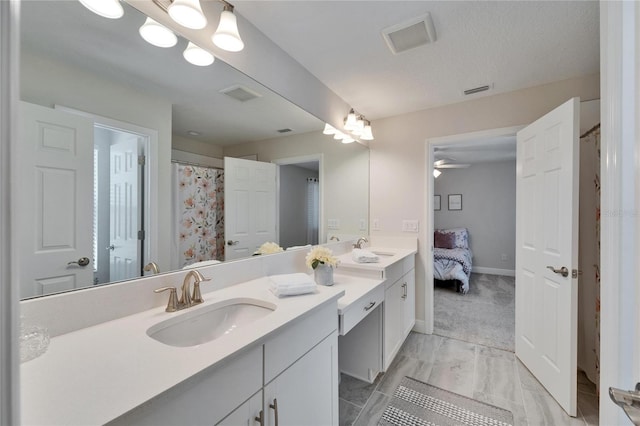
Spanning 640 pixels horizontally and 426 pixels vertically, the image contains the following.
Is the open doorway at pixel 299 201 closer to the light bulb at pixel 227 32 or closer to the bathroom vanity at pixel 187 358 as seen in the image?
the bathroom vanity at pixel 187 358

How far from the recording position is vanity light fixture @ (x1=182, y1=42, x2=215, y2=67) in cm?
122

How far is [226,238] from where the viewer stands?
4.83ft

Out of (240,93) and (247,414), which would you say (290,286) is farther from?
(240,93)

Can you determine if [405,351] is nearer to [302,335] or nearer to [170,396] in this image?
[302,335]

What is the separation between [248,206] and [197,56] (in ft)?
2.70

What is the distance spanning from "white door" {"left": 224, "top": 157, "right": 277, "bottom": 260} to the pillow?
160 inches

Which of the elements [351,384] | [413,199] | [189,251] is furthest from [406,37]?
[351,384]

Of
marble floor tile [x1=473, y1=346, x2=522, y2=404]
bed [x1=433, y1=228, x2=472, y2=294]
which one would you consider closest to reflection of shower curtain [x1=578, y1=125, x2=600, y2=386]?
marble floor tile [x1=473, y1=346, x2=522, y2=404]

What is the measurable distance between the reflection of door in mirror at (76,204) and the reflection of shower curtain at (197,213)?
0.19m

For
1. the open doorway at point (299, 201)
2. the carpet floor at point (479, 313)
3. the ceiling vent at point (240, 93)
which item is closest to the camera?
the ceiling vent at point (240, 93)

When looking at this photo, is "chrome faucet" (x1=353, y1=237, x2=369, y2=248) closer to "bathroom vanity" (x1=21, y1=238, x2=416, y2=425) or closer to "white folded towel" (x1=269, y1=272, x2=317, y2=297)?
"bathroom vanity" (x1=21, y1=238, x2=416, y2=425)

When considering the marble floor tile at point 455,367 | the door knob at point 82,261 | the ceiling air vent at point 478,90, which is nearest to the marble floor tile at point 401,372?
the marble floor tile at point 455,367

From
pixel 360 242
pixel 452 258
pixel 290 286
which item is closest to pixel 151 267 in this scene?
pixel 290 286

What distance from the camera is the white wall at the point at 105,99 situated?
804 millimetres
